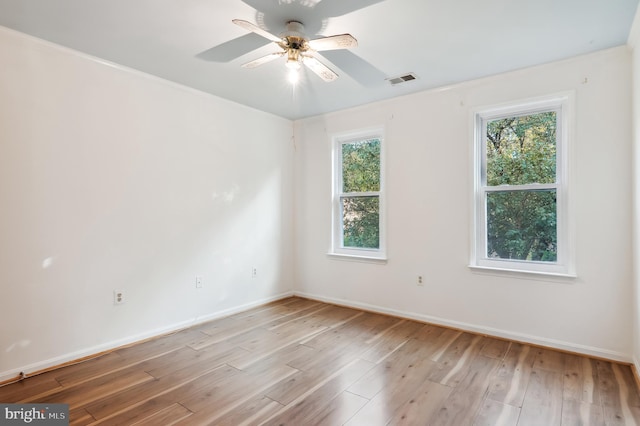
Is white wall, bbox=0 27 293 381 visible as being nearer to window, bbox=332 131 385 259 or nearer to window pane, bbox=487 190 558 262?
window, bbox=332 131 385 259

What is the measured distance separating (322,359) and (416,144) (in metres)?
2.48

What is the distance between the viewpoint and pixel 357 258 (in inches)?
171

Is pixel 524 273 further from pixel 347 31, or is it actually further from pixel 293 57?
pixel 293 57

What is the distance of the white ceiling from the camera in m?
2.21

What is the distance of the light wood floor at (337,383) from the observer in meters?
2.06

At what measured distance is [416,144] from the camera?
3.85m

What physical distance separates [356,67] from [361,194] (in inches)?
67.3

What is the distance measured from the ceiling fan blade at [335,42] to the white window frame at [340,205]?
1942 millimetres

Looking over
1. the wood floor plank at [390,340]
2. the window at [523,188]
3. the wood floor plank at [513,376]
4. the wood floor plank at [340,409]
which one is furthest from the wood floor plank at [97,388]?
the window at [523,188]

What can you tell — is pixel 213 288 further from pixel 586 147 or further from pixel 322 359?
pixel 586 147

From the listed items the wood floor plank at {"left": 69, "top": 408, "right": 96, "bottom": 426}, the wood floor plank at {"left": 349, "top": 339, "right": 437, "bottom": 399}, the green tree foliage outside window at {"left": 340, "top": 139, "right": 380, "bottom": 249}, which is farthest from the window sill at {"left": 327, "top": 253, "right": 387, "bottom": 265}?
the wood floor plank at {"left": 69, "top": 408, "right": 96, "bottom": 426}

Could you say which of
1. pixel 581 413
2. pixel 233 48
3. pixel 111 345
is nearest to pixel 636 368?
pixel 581 413

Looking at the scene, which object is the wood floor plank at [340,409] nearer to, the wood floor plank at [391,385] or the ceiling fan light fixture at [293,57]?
the wood floor plank at [391,385]

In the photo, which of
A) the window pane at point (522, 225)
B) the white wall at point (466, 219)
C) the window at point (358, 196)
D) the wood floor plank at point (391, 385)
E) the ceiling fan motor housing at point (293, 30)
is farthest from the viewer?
the window at point (358, 196)
